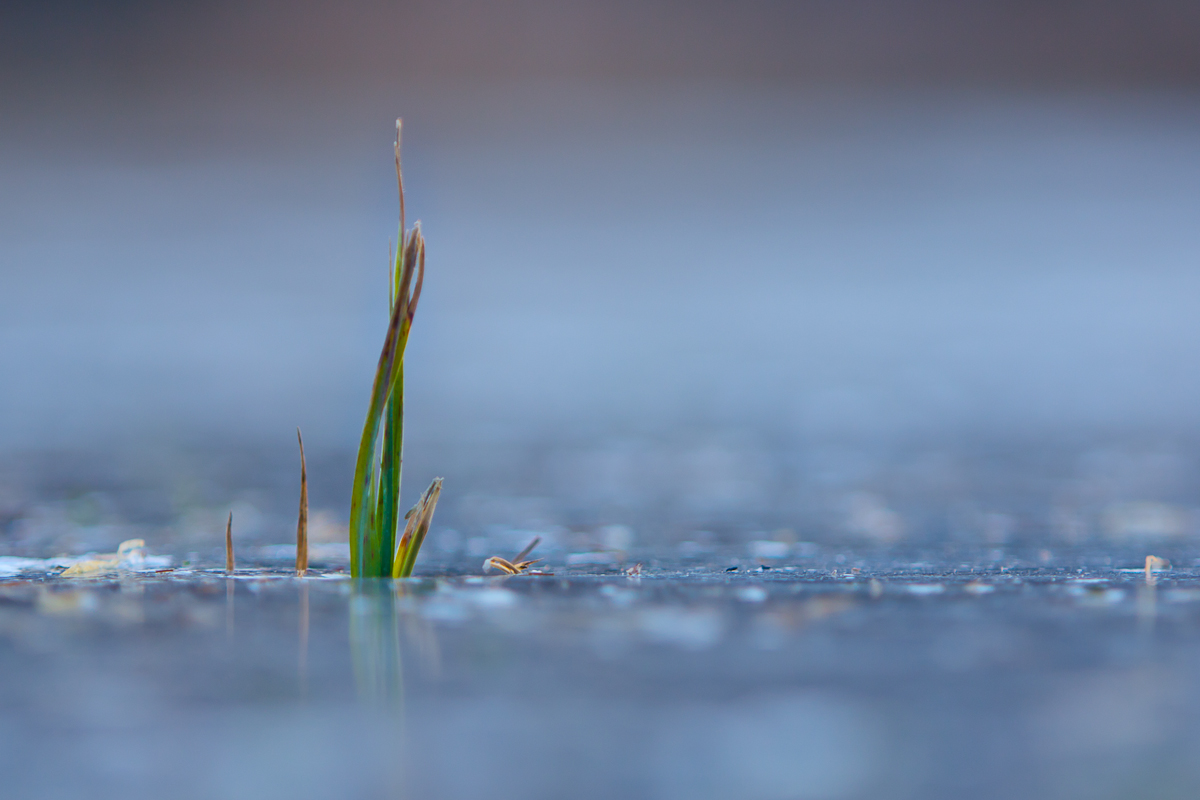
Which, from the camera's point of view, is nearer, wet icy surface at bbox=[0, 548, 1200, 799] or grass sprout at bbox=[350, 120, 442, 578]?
wet icy surface at bbox=[0, 548, 1200, 799]

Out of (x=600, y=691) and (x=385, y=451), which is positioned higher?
(x=385, y=451)

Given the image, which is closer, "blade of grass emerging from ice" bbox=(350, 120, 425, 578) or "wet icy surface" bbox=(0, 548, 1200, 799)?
"wet icy surface" bbox=(0, 548, 1200, 799)

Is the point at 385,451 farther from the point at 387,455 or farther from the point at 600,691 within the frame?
the point at 600,691

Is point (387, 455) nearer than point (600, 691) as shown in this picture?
No

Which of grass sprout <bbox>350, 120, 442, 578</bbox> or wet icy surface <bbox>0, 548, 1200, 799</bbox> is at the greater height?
grass sprout <bbox>350, 120, 442, 578</bbox>

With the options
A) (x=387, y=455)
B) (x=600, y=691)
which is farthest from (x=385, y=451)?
(x=600, y=691)

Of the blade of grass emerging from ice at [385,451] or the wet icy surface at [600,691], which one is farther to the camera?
the blade of grass emerging from ice at [385,451]
